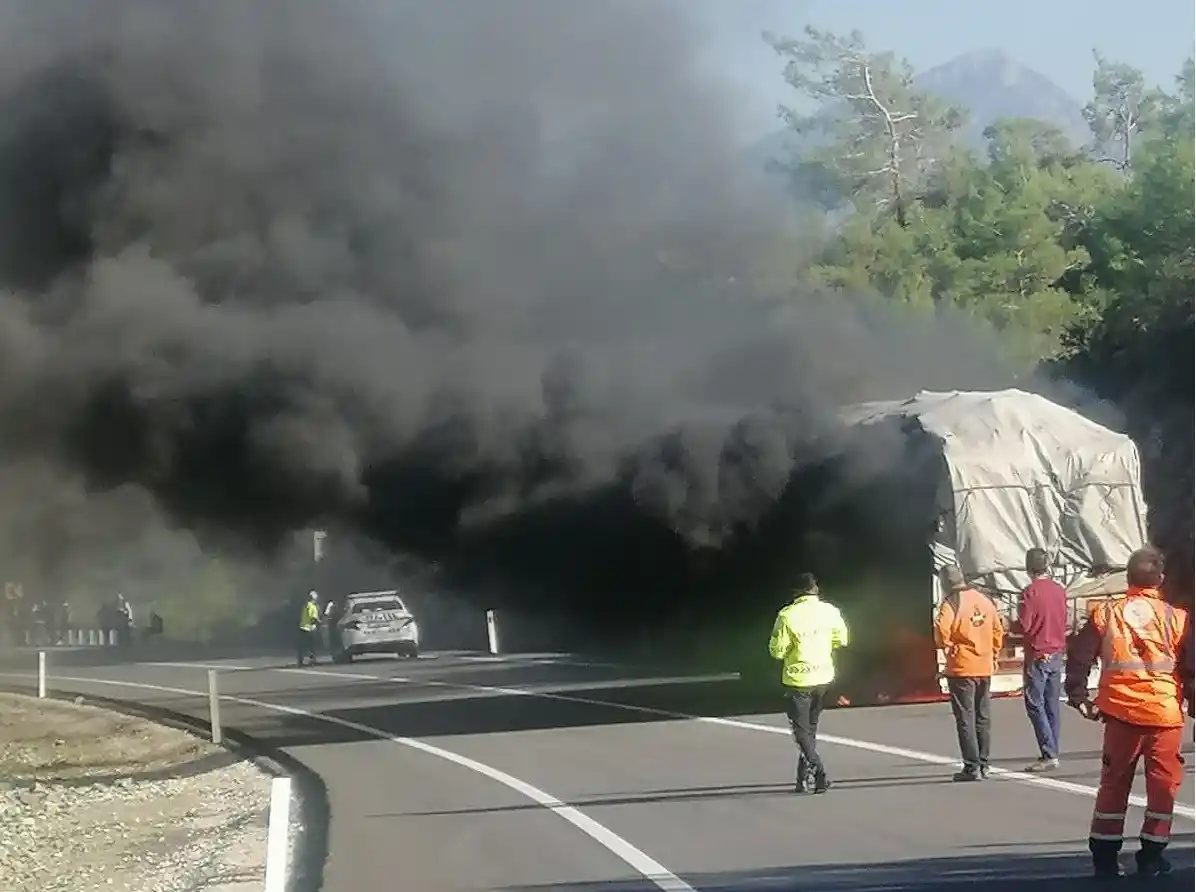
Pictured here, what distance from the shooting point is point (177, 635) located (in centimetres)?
6031

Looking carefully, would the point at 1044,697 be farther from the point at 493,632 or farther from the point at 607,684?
the point at 493,632

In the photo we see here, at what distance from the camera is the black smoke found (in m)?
22.6

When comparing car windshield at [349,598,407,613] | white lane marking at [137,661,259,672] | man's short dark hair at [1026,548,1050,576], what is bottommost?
white lane marking at [137,661,259,672]

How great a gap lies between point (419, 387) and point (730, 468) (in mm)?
4299

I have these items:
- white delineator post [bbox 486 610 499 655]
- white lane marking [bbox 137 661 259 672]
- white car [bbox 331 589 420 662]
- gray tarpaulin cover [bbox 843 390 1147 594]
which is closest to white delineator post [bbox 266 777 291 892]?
gray tarpaulin cover [bbox 843 390 1147 594]

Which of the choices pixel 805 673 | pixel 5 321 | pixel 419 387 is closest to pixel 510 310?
pixel 419 387

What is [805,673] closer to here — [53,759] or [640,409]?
[640,409]

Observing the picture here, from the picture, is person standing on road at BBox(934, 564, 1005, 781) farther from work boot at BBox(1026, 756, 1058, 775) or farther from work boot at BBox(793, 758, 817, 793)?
work boot at BBox(793, 758, 817, 793)

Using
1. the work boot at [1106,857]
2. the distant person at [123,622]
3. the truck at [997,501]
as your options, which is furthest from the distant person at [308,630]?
the work boot at [1106,857]

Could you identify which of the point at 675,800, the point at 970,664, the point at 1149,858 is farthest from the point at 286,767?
the point at 1149,858

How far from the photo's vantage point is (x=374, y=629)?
4081 cm

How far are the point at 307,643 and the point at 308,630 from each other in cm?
72

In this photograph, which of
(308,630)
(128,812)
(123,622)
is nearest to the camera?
(128,812)

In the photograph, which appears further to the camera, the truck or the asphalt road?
the truck
